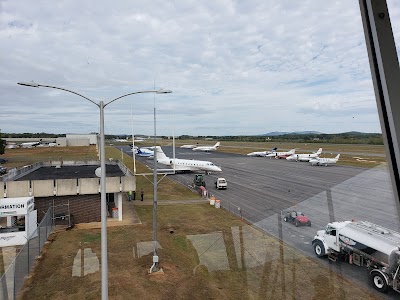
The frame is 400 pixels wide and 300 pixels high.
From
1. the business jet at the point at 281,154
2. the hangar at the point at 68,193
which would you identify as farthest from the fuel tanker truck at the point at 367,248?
the business jet at the point at 281,154

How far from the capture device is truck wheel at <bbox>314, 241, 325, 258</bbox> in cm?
1554

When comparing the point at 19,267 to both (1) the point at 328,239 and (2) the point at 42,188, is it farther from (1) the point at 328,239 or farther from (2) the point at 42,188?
(1) the point at 328,239

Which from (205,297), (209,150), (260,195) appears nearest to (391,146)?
(205,297)

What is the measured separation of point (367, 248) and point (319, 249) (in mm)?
3334

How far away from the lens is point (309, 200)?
1062 inches

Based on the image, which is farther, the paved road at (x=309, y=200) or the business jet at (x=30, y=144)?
the business jet at (x=30, y=144)

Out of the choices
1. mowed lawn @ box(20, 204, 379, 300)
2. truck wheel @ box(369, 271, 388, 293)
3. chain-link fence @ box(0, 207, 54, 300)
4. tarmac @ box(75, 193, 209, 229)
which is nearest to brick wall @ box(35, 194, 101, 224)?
tarmac @ box(75, 193, 209, 229)

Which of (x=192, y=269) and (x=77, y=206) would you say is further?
(x=77, y=206)

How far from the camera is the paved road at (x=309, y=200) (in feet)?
20.4

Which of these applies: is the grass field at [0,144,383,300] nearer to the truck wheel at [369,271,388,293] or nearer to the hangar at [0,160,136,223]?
the truck wheel at [369,271,388,293]

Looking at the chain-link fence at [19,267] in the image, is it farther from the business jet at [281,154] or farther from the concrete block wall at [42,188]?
the business jet at [281,154]

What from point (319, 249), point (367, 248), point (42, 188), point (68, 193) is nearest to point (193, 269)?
point (319, 249)

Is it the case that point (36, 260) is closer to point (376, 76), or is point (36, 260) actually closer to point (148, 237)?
point (148, 237)

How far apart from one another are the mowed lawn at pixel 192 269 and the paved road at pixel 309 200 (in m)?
1.39
